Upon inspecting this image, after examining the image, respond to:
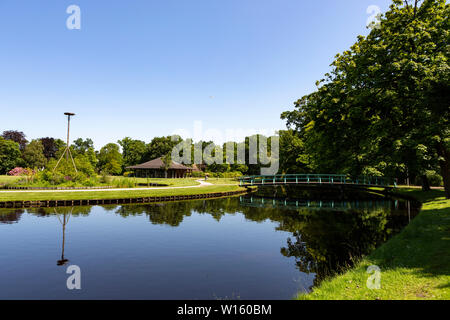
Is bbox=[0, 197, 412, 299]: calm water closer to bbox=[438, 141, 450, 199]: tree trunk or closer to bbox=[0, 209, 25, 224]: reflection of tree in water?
bbox=[0, 209, 25, 224]: reflection of tree in water

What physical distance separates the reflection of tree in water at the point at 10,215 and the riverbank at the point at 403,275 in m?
20.1

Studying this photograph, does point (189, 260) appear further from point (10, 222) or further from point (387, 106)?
point (387, 106)

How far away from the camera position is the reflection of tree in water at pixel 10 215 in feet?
56.1

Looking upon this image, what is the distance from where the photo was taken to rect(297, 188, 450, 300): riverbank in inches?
238

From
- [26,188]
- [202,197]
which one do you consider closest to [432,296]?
[202,197]

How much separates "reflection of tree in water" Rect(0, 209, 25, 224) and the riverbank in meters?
20.1

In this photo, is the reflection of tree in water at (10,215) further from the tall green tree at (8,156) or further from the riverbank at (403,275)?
the tall green tree at (8,156)

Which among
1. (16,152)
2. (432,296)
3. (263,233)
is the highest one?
(16,152)

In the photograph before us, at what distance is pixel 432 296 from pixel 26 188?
38832 mm

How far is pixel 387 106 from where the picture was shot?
18406 mm

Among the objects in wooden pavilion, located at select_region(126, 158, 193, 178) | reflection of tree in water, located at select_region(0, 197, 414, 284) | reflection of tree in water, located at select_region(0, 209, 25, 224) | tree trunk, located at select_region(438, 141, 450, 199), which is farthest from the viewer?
wooden pavilion, located at select_region(126, 158, 193, 178)

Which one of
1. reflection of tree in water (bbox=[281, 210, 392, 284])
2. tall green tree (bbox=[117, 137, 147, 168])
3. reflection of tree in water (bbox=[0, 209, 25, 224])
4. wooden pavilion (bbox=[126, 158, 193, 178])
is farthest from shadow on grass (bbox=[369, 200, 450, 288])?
tall green tree (bbox=[117, 137, 147, 168])

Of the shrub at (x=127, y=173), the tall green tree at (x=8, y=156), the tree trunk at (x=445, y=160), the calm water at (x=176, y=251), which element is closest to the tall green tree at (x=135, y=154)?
the shrub at (x=127, y=173)
